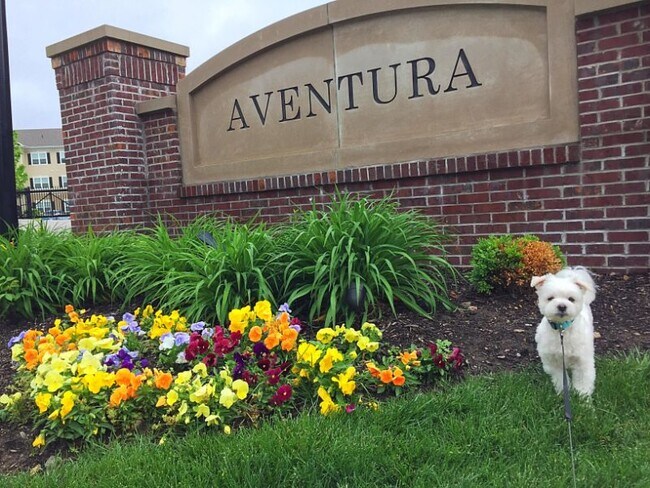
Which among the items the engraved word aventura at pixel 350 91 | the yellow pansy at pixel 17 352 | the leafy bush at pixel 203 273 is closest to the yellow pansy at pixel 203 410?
the leafy bush at pixel 203 273

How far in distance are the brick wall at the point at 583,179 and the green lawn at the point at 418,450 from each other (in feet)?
6.71

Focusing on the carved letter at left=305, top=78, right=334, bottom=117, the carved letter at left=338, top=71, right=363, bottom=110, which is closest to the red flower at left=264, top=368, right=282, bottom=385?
the carved letter at left=338, top=71, right=363, bottom=110

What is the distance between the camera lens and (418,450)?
2.37 m

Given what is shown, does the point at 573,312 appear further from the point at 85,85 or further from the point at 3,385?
the point at 85,85


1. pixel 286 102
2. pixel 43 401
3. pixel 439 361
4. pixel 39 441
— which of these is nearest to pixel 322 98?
pixel 286 102

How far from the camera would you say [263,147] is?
661 cm

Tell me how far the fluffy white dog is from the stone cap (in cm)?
634

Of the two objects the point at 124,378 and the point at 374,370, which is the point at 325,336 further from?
the point at 124,378

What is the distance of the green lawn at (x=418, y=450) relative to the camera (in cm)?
223

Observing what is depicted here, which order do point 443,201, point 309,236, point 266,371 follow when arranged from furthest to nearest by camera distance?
1. point 443,201
2. point 309,236
3. point 266,371

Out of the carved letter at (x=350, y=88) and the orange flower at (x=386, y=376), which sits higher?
the carved letter at (x=350, y=88)

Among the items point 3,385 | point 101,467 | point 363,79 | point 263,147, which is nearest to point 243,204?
point 263,147

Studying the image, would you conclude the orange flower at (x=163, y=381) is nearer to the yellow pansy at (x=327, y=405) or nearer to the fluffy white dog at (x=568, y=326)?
the yellow pansy at (x=327, y=405)

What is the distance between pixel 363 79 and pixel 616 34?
89.8 inches
